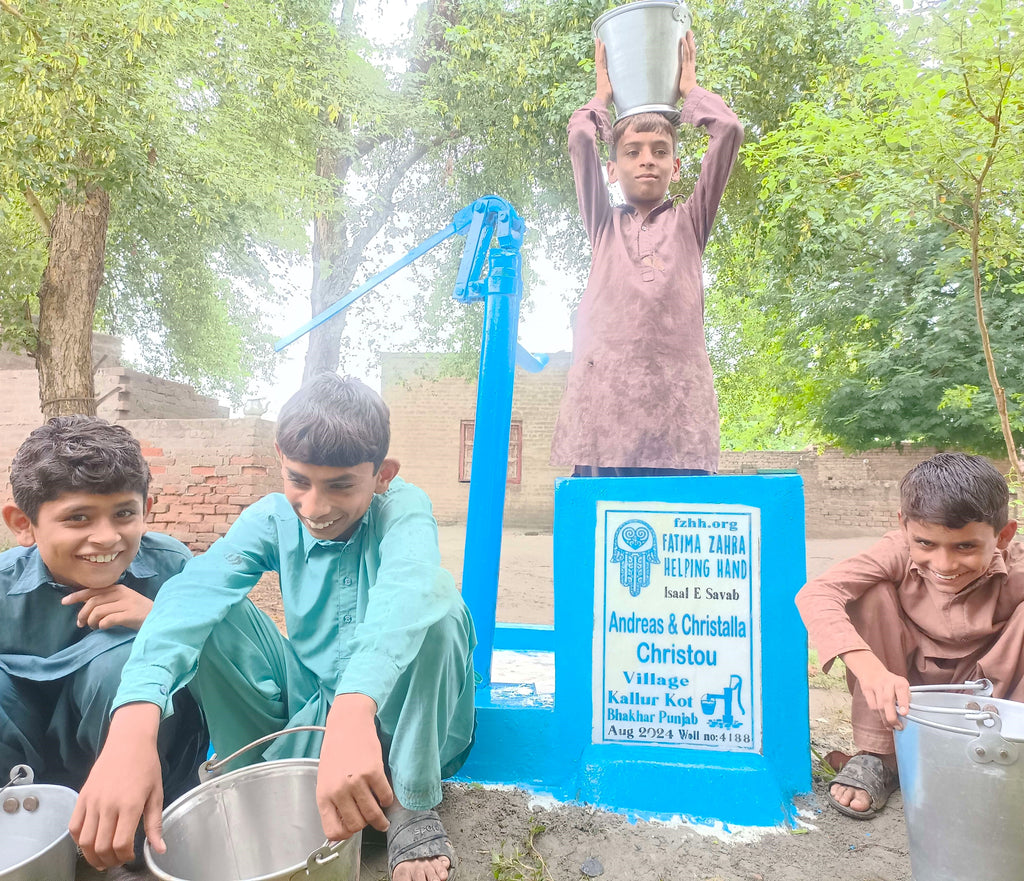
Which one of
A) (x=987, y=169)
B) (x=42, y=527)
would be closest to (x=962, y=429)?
(x=987, y=169)

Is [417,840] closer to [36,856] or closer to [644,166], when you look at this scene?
[36,856]

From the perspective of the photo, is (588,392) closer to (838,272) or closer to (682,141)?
(682,141)

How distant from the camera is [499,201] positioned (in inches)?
86.7

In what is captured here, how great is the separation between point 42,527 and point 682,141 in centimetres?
654

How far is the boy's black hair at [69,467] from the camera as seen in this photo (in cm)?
153

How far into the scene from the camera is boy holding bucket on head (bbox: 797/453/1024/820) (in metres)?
1.52

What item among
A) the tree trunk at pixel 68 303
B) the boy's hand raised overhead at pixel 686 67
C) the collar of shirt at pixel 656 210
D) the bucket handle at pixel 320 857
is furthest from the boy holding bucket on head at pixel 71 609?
the tree trunk at pixel 68 303

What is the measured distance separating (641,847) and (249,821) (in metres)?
0.85

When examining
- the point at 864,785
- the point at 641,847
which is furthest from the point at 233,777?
the point at 864,785

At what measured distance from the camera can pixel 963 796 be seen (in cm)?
124

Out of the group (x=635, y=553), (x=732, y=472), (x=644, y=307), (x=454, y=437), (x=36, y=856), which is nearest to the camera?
(x=36, y=856)

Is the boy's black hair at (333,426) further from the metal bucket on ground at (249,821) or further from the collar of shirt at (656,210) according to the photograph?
the collar of shirt at (656,210)

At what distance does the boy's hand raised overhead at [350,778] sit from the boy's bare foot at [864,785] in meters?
1.22

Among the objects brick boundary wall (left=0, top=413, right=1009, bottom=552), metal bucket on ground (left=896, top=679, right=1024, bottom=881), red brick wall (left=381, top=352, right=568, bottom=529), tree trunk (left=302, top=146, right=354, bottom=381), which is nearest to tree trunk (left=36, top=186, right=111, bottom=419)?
tree trunk (left=302, top=146, right=354, bottom=381)
